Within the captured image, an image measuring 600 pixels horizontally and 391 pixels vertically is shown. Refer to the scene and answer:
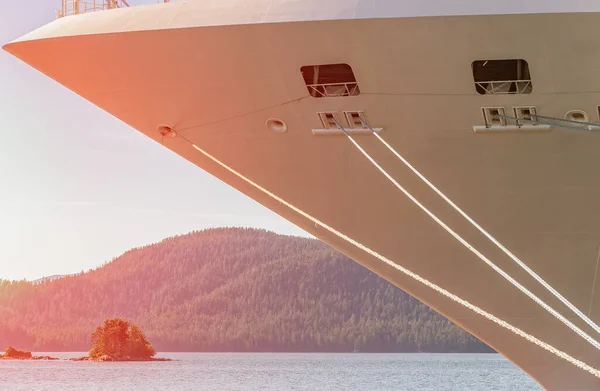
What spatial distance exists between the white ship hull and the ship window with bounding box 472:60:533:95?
0.13 m

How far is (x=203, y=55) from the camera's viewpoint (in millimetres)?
8898

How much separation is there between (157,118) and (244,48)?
2.27 metres

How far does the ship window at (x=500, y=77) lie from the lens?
334 inches

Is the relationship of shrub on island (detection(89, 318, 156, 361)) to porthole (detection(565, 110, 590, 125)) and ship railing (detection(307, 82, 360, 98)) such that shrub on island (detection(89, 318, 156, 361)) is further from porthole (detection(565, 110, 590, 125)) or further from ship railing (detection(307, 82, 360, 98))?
Result: porthole (detection(565, 110, 590, 125))

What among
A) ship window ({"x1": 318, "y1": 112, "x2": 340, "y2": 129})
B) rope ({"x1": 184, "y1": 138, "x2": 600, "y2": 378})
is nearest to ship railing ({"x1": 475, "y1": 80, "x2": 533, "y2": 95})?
ship window ({"x1": 318, "y1": 112, "x2": 340, "y2": 129})

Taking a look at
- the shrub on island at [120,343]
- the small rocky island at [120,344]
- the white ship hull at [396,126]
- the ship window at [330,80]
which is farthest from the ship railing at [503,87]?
the shrub on island at [120,343]

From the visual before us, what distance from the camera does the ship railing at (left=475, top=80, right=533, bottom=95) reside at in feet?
28.1

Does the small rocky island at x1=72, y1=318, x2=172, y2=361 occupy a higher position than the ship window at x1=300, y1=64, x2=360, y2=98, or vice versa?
the small rocky island at x1=72, y1=318, x2=172, y2=361

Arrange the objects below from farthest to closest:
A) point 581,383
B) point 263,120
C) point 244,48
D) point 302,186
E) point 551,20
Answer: point 581,383 → point 302,186 → point 263,120 → point 244,48 → point 551,20

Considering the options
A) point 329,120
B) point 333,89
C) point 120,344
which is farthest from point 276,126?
point 120,344

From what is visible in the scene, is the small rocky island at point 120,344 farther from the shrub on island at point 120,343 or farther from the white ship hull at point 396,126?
the white ship hull at point 396,126

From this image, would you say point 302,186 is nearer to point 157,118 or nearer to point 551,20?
point 157,118

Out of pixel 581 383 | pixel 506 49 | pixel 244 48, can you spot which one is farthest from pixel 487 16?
pixel 581 383

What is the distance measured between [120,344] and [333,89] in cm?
16858
